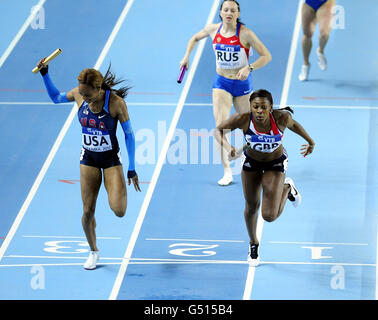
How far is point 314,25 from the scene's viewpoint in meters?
15.4

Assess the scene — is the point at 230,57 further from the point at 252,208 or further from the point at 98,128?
the point at 98,128

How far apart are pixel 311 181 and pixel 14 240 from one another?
4.11 metres

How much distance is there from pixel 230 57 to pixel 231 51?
3.5 inches

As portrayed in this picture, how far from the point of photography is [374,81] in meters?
15.5

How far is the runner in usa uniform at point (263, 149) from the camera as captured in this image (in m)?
9.88

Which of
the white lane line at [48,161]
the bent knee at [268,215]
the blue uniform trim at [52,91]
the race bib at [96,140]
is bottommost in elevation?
the white lane line at [48,161]

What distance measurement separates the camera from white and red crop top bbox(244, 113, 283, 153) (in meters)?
9.95

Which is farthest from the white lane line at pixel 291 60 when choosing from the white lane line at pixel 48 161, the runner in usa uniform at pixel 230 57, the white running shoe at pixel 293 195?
the white running shoe at pixel 293 195

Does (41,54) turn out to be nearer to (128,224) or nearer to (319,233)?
(128,224)

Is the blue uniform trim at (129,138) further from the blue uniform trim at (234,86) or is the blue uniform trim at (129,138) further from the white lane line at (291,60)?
the white lane line at (291,60)

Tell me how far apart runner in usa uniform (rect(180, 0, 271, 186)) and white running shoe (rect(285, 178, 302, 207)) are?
1.56 meters

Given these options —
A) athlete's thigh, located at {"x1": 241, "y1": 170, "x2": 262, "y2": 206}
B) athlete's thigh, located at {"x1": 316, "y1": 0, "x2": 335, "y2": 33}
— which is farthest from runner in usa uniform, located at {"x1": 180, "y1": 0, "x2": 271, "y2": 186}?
athlete's thigh, located at {"x1": 316, "y1": 0, "x2": 335, "y2": 33}

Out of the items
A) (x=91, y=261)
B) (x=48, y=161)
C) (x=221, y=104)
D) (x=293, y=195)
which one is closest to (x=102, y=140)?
(x=91, y=261)

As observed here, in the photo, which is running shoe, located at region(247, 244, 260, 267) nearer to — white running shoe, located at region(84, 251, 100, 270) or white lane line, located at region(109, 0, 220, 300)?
white lane line, located at region(109, 0, 220, 300)
